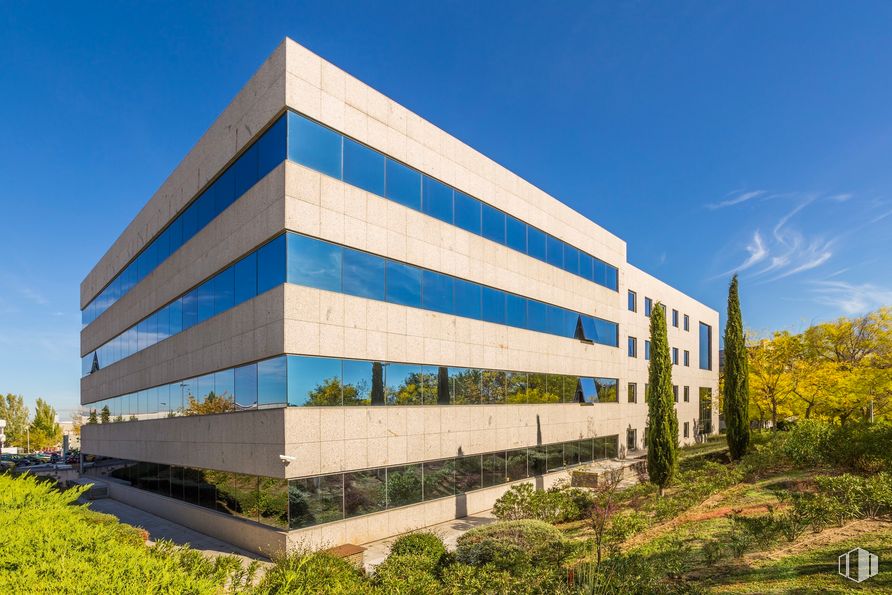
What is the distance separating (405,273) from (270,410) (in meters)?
6.70

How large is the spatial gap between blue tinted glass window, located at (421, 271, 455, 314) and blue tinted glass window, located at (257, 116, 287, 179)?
21.9 ft

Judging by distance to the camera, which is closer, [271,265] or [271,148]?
[271,265]

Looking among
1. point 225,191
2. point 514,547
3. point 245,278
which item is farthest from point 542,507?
point 225,191

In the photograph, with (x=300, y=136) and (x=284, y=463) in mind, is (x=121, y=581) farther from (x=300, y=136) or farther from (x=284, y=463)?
(x=300, y=136)

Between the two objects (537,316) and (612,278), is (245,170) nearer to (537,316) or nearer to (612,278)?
(537,316)

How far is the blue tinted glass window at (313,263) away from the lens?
15.4 m

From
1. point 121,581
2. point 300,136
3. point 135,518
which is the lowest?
point 135,518

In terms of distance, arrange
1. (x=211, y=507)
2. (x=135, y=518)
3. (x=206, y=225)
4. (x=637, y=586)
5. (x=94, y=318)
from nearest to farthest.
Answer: (x=637, y=586)
(x=211, y=507)
(x=206, y=225)
(x=135, y=518)
(x=94, y=318)

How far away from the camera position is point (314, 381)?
1557cm

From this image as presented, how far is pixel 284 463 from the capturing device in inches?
579

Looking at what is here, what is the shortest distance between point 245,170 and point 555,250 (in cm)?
1645

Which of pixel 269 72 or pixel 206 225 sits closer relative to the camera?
pixel 269 72

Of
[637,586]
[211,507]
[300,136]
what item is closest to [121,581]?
[637,586]

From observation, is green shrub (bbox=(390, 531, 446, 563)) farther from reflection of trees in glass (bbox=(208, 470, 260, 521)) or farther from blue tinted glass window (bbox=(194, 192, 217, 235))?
blue tinted glass window (bbox=(194, 192, 217, 235))
